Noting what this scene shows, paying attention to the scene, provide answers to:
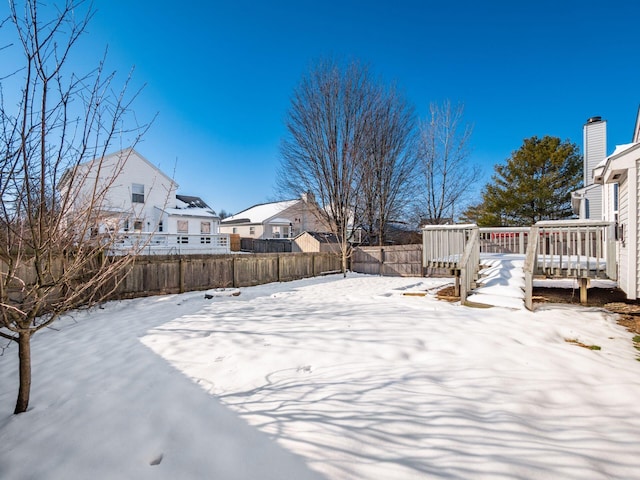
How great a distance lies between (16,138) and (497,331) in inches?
203

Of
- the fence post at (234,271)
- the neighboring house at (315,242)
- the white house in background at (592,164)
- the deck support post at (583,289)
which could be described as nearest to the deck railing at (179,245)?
the fence post at (234,271)

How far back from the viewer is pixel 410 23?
1102 centimetres

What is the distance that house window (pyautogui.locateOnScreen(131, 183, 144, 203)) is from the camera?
58.2 feet

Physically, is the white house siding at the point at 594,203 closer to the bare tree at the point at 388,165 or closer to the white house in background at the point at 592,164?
the white house in background at the point at 592,164

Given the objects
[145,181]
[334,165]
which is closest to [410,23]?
[334,165]

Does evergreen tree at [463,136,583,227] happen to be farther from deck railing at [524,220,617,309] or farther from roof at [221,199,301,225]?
roof at [221,199,301,225]

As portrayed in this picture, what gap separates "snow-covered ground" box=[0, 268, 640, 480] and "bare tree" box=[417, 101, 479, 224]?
11899mm

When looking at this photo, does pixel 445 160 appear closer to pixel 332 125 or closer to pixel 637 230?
pixel 332 125

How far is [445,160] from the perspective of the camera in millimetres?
14969

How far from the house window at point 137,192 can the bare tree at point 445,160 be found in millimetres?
16509

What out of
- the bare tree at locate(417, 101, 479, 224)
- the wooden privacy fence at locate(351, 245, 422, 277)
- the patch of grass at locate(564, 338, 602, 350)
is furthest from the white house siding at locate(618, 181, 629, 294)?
the bare tree at locate(417, 101, 479, 224)

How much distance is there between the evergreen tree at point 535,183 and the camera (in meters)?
17.2

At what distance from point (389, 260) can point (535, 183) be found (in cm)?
1170

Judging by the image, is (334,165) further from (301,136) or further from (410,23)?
(410,23)
